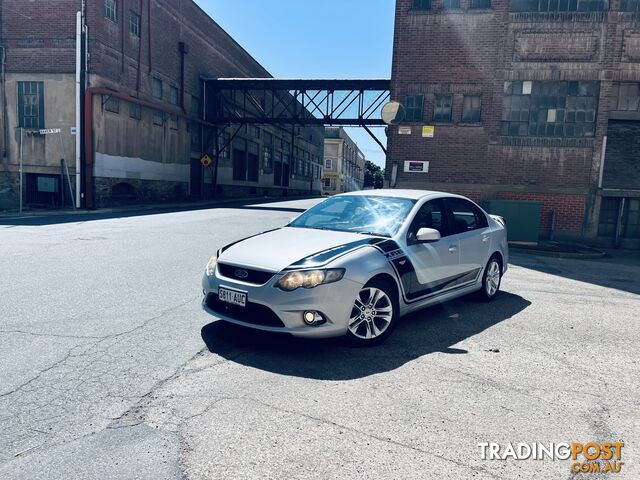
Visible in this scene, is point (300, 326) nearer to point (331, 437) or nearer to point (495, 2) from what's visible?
point (331, 437)

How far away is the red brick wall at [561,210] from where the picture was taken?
52.6ft

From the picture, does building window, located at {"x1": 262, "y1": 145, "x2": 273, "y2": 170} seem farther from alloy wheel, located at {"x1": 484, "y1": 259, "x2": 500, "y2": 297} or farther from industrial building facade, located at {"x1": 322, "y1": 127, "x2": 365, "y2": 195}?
alloy wheel, located at {"x1": 484, "y1": 259, "x2": 500, "y2": 297}

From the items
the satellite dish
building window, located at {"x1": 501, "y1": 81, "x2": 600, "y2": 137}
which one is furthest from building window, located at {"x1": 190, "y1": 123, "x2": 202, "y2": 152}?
building window, located at {"x1": 501, "y1": 81, "x2": 600, "y2": 137}

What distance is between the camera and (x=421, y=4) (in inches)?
656

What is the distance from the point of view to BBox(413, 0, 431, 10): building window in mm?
16573

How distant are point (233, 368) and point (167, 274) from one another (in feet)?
12.4

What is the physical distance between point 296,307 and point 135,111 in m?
23.5

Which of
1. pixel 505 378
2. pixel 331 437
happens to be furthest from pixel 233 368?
pixel 505 378

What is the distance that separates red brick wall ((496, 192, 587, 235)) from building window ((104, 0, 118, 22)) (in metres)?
20.3

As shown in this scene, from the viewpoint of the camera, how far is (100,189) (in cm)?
2127

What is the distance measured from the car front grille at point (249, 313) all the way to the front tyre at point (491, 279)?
3.53 metres

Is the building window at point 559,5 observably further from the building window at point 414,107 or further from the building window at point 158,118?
the building window at point 158,118

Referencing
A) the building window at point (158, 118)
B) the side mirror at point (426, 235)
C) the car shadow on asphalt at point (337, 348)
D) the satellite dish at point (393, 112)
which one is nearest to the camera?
the car shadow on asphalt at point (337, 348)
